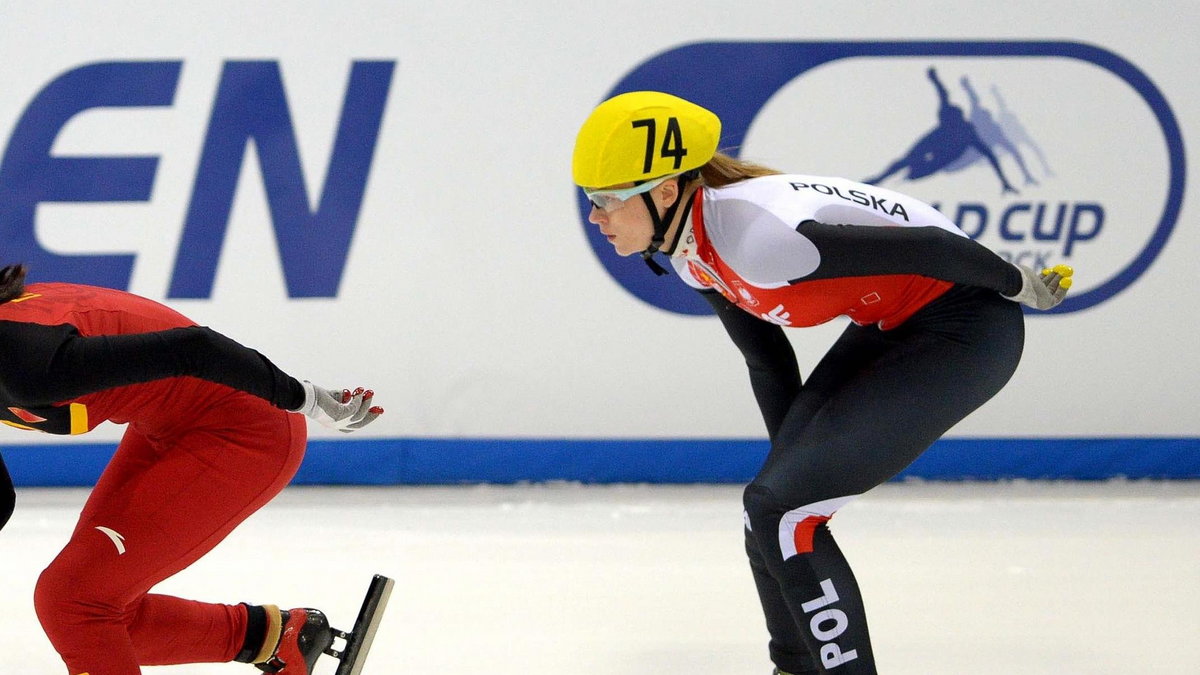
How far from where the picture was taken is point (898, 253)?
2.01 m

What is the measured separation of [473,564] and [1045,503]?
6.86 feet

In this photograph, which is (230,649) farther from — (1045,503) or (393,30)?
(1045,503)

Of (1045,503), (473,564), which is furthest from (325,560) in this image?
(1045,503)

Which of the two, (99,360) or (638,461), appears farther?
(638,461)

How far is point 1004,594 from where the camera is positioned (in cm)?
322

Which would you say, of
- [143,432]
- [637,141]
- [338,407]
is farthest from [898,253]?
[143,432]

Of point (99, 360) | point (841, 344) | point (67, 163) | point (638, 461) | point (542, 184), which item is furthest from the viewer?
point (638, 461)

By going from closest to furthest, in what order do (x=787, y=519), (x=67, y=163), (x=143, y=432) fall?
(x=787, y=519) < (x=143, y=432) < (x=67, y=163)

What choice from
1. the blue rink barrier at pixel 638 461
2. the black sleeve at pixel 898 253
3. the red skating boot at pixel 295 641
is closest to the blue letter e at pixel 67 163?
the blue rink barrier at pixel 638 461

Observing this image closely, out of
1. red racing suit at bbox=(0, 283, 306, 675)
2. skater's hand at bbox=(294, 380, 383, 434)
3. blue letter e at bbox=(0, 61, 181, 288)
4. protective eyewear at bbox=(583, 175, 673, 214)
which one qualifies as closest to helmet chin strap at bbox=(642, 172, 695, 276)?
protective eyewear at bbox=(583, 175, 673, 214)

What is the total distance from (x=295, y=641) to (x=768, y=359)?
111 cm

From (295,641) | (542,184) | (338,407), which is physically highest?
(542,184)

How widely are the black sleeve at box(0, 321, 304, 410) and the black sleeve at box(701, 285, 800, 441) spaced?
978 millimetres

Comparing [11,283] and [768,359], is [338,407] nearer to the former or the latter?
[11,283]
